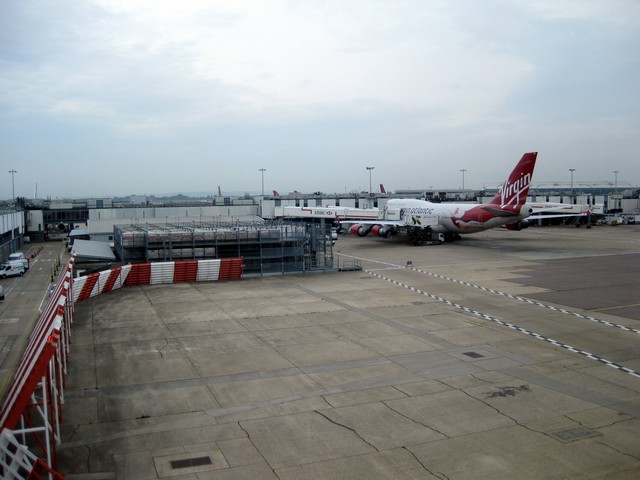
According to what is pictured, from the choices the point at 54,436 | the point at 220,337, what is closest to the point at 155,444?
the point at 54,436

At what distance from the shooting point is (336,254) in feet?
194

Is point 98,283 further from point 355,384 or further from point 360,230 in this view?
point 360,230

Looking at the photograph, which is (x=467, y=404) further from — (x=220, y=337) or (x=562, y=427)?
(x=220, y=337)

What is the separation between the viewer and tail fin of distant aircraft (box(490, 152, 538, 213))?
189ft

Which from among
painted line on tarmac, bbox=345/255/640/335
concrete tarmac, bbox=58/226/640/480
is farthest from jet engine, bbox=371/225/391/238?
concrete tarmac, bbox=58/226/640/480

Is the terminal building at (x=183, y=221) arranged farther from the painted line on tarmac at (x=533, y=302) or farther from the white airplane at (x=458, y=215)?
the white airplane at (x=458, y=215)

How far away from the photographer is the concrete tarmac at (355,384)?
13.2m

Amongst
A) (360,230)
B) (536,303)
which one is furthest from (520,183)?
(536,303)

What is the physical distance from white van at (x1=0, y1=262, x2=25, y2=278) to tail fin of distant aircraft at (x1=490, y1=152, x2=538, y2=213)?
4908cm

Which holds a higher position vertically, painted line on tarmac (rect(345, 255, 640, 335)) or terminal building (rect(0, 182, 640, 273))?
terminal building (rect(0, 182, 640, 273))

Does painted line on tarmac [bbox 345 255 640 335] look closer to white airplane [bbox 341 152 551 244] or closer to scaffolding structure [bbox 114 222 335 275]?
scaffolding structure [bbox 114 222 335 275]

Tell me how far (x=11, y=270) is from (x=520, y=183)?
51.5 metres

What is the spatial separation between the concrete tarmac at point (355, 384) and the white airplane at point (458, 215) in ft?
75.7

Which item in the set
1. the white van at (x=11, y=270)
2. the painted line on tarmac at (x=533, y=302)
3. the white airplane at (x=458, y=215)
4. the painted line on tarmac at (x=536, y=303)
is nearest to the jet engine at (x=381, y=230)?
the white airplane at (x=458, y=215)
